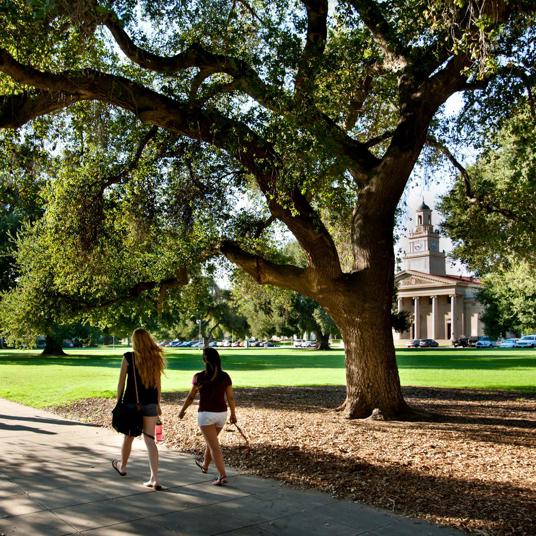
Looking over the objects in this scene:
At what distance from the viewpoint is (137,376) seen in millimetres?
6590

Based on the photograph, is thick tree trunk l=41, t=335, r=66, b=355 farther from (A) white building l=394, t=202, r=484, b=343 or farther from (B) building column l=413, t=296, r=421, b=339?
(B) building column l=413, t=296, r=421, b=339

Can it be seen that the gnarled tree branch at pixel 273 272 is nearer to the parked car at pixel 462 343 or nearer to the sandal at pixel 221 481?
the sandal at pixel 221 481

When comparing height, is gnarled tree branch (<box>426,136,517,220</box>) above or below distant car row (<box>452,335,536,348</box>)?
above

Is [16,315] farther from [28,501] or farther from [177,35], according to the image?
[28,501]

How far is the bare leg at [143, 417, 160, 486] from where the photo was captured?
644 cm

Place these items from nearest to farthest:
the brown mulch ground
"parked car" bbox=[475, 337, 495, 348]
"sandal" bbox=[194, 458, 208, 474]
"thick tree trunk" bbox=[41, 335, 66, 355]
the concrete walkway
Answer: the concrete walkway
the brown mulch ground
"sandal" bbox=[194, 458, 208, 474]
"thick tree trunk" bbox=[41, 335, 66, 355]
"parked car" bbox=[475, 337, 495, 348]

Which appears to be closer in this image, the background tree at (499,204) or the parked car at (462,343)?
the background tree at (499,204)

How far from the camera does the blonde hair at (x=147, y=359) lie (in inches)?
259

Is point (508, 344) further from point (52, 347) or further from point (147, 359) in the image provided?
point (147, 359)

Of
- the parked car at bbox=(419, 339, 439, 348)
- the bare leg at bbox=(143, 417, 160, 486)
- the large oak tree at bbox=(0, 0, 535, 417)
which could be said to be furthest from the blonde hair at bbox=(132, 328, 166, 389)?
the parked car at bbox=(419, 339, 439, 348)

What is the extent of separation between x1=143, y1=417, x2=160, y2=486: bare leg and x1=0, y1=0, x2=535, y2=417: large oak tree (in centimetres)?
539

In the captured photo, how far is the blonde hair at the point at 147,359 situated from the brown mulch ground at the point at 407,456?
6.25 ft

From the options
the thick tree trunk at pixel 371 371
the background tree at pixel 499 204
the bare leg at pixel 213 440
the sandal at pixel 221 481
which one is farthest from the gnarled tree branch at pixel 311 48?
the sandal at pixel 221 481

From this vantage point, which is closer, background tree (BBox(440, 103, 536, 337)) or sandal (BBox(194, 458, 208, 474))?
sandal (BBox(194, 458, 208, 474))
